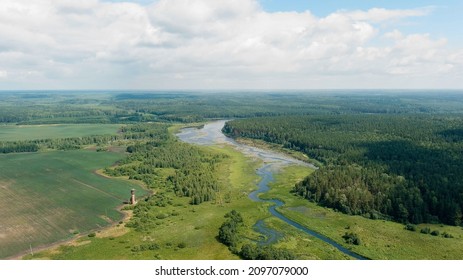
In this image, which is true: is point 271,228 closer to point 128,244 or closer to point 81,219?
point 128,244

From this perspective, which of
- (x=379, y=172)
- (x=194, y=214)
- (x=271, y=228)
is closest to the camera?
(x=271, y=228)

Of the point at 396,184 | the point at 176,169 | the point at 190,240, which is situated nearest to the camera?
the point at 190,240

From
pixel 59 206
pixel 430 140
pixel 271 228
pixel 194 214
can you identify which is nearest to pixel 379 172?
pixel 271 228

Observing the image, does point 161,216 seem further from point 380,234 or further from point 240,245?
point 380,234

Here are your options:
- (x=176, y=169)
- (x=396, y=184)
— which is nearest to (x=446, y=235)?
(x=396, y=184)

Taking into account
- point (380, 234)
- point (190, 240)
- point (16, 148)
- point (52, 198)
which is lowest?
point (190, 240)

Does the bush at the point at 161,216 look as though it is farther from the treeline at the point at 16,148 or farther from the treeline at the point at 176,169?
the treeline at the point at 16,148
